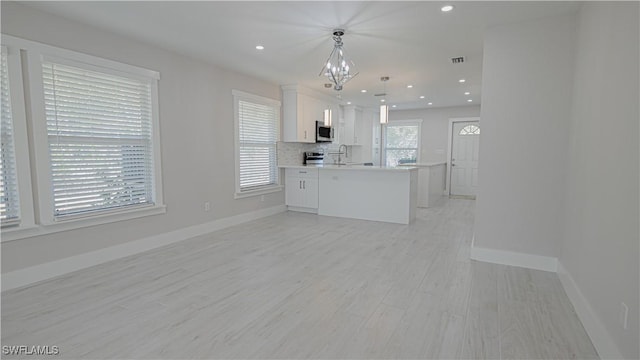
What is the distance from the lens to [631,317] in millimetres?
1548

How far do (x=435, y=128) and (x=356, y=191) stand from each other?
4.50 meters

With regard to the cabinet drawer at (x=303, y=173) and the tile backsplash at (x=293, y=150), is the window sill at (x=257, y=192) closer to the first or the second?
the cabinet drawer at (x=303, y=173)

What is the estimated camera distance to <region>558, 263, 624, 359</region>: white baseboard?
176 cm

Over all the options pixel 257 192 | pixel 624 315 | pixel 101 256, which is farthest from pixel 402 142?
pixel 624 315

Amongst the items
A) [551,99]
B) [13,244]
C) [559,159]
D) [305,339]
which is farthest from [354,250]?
[13,244]

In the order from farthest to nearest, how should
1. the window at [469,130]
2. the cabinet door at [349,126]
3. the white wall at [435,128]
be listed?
the white wall at [435,128], the cabinet door at [349,126], the window at [469,130]

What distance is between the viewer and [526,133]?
3197 millimetres

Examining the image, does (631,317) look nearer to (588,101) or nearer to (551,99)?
(588,101)

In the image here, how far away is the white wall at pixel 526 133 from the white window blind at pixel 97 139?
3949mm

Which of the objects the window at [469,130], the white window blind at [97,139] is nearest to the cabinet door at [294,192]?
the white window blind at [97,139]

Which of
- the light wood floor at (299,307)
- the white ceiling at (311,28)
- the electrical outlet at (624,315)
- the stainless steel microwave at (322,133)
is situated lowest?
the light wood floor at (299,307)

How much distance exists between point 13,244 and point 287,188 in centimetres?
421

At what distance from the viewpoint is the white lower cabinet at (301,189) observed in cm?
616

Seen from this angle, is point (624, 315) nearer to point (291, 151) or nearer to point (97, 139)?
point (97, 139)
